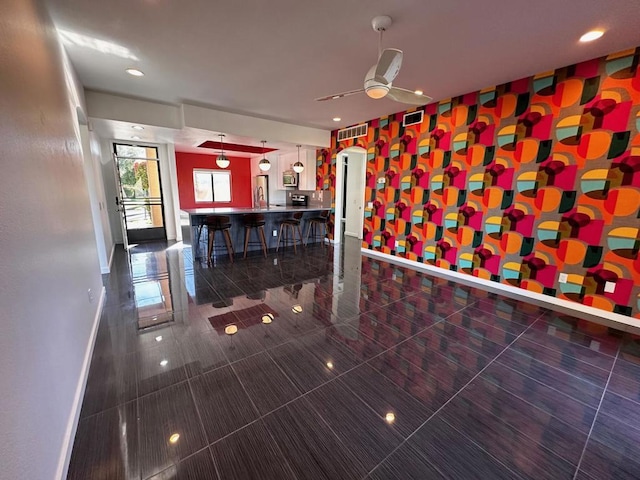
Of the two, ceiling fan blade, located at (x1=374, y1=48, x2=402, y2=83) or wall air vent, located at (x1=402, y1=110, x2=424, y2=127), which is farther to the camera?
wall air vent, located at (x1=402, y1=110, x2=424, y2=127)

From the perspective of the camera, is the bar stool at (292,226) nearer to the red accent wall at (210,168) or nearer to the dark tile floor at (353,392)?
the dark tile floor at (353,392)

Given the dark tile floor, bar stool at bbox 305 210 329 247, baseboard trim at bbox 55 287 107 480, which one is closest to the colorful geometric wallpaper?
the dark tile floor

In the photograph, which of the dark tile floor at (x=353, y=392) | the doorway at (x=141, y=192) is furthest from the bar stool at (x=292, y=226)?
the doorway at (x=141, y=192)

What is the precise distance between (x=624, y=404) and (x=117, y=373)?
3662 millimetres

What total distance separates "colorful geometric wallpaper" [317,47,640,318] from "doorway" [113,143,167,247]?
19.9 feet

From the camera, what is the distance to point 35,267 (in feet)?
4.30

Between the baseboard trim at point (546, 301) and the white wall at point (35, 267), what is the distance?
4576 millimetres

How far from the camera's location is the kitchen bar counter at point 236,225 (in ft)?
17.0

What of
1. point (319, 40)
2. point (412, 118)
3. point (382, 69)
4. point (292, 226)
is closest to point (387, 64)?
point (382, 69)

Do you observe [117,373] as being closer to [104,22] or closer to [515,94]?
[104,22]

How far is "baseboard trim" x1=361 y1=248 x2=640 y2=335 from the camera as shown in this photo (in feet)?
9.76

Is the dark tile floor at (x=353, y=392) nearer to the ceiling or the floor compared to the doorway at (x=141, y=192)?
nearer to the floor

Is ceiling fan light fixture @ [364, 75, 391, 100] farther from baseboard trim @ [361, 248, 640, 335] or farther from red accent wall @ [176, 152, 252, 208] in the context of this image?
red accent wall @ [176, 152, 252, 208]

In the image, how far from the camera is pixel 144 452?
4.74 feet
